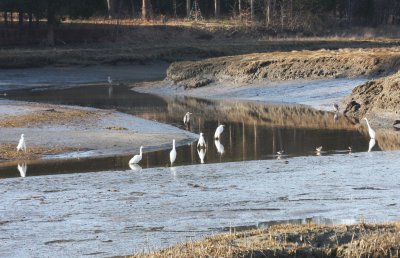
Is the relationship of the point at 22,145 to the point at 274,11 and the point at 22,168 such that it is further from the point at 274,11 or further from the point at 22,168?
the point at 274,11

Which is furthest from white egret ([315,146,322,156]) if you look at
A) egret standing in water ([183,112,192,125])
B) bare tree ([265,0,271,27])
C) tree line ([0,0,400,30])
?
bare tree ([265,0,271,27])

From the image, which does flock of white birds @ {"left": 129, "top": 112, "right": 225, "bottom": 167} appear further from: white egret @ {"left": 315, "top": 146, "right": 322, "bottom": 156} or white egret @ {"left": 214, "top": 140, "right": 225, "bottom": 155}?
white egret @ {"left": 315, "top": 146, "right": 322, "bottom": 156}

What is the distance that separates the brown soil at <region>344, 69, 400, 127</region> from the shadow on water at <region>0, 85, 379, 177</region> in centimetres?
111

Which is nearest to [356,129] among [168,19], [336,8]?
[168,19]

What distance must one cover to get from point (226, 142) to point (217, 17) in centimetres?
5952

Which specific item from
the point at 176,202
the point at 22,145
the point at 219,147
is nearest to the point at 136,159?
the point at 22,145

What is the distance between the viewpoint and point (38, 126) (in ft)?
94.5

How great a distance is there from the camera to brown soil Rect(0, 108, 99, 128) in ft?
95.9

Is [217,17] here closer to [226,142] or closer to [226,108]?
[226,108]

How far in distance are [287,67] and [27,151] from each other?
23.4 m

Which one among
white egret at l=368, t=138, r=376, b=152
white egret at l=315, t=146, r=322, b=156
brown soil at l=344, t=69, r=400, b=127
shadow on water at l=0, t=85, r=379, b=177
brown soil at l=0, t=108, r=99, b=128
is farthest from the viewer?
brown soil at l=344, t=69, r=400, b=127

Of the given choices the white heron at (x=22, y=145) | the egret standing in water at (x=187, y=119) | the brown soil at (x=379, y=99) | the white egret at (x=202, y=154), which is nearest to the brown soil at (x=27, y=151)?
the white heron at (x=22, y=145)

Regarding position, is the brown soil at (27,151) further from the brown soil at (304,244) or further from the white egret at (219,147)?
the brown soil at (304,244)

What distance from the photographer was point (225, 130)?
2992 centimetres
